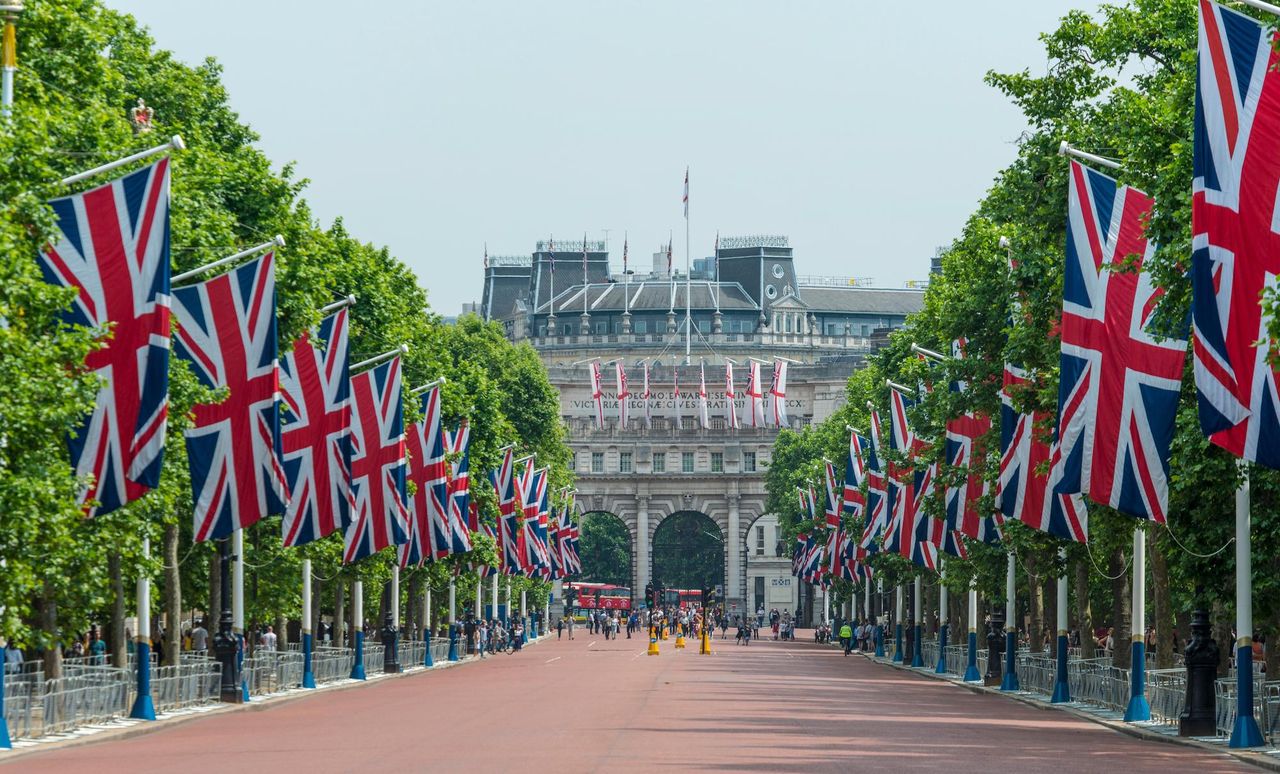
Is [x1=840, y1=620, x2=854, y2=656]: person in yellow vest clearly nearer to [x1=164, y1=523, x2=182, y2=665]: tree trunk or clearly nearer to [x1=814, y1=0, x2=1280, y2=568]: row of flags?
[x1=814, y1=0, x2=1280, y2=568]: row of flags

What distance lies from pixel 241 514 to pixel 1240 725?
725 inches

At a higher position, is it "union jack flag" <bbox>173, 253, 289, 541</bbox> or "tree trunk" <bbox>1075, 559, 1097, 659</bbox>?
"union jack flag" <bbox>173, 253, 289, 541</bbox>

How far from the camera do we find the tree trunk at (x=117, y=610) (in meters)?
48.8

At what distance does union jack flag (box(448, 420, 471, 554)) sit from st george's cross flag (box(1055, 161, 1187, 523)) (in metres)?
39.8

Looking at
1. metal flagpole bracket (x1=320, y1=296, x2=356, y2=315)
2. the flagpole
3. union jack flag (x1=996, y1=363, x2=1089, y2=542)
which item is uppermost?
the flagpole

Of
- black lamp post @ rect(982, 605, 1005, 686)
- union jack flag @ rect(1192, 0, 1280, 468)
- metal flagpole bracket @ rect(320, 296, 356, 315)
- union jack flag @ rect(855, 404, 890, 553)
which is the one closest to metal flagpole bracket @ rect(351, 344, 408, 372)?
metal flagpole bracket @ rect(320, 296, 356, 315)

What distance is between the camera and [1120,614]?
56.4m

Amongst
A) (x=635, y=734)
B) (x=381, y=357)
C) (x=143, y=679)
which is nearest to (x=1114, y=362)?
(x=635, y=734)

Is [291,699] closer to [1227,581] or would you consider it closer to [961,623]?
[1227,581]

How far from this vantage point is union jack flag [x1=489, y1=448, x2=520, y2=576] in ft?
317

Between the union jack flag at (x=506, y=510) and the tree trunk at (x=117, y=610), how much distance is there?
43.2 m

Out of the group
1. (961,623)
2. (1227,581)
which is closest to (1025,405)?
(1227,581)

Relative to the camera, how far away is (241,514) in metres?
44.8

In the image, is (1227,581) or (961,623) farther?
(961,623)
